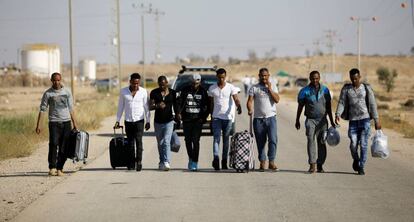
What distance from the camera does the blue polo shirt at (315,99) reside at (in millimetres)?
14484

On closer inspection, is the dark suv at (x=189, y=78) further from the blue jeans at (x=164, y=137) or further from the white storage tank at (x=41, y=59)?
the white storage tank at (x=41, y=59)

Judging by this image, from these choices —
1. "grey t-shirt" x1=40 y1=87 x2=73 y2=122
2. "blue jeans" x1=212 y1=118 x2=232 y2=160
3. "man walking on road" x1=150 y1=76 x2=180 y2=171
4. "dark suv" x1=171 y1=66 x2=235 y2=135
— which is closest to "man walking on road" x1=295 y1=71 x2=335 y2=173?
"blue jeans" x1=212 y1=118 x2=232 y2=160

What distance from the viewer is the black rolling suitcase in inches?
592

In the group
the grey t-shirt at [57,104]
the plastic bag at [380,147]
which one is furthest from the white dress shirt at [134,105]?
the plastic bag at [380,147]

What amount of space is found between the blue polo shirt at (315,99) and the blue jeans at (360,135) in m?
0.59

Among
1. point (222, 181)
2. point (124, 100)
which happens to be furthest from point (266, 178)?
point (124, 100)

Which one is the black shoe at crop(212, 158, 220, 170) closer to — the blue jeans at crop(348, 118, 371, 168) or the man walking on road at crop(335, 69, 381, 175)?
the man walking on road at crop(335, 69, 381, 175)

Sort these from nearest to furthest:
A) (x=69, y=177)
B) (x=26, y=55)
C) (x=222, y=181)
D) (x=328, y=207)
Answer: (x=328, y=207)
(x=222, y=181)
(x=69, y=177)
(x=26, y=55)

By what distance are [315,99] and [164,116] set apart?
2783mm

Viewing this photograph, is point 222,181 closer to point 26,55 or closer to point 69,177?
point 69,177

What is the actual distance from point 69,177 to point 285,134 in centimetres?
1214

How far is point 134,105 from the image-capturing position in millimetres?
14953

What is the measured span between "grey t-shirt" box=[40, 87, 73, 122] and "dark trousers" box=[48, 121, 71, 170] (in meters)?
0.11

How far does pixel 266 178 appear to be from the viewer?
13.7 metres
